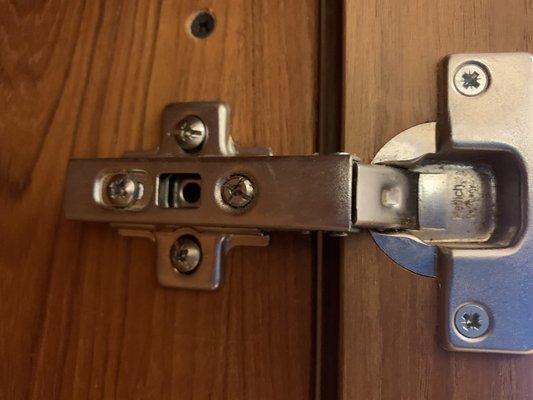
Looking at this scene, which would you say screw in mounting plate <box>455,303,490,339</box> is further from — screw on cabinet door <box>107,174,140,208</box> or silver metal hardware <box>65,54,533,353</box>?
screw on cabinet door <box>107,174,140,208</box>

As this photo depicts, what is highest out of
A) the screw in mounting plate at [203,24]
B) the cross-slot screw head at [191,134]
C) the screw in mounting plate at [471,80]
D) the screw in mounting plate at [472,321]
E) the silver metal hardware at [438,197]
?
the screw in mounting plate at [203,24]

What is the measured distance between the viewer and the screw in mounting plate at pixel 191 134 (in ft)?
1.33

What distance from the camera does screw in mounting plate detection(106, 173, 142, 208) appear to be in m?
0.39

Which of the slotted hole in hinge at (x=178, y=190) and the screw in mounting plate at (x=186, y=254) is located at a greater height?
the slotted hole in hinge at (x=178, y=190)

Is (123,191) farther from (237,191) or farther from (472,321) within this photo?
(472,321)

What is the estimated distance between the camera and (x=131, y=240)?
0.43 metres

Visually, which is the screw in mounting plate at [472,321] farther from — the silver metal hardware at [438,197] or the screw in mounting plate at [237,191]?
the screw in mounting plate at [237,191]

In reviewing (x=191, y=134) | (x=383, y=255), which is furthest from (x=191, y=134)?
(x=383, y=255)

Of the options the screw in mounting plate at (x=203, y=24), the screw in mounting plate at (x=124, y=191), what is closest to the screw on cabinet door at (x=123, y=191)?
the screw in mounting plate at (x=124, y=191)

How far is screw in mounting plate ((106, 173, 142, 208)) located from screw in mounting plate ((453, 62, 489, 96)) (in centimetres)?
21

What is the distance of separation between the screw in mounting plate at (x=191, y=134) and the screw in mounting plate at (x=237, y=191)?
0.17 ft

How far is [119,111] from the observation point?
44cm

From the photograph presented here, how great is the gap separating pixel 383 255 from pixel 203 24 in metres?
0.20

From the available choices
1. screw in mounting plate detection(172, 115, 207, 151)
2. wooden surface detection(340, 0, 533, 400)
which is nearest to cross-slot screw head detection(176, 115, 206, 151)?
screw in mounting plate detection(172, 115, 207, 151)
